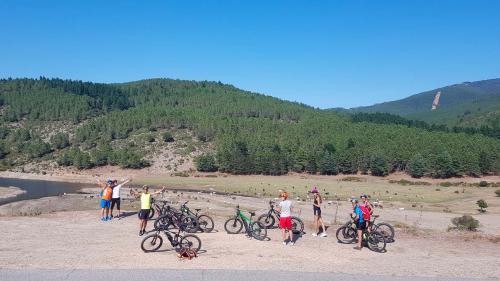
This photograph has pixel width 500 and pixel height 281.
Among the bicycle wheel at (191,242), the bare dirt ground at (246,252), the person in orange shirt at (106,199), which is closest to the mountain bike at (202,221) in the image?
the bare dirt ground at (246,252)

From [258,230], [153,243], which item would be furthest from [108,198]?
[258,230]

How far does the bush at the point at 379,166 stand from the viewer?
4535 inches

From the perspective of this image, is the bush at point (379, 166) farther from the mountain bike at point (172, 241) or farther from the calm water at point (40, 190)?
the mountain bike at point (172, 241)

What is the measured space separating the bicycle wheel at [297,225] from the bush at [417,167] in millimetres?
97365

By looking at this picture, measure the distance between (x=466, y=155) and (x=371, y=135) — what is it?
145 ft

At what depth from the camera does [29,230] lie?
72.2 ft

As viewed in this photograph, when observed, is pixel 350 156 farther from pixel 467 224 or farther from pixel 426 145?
pixel 467 224

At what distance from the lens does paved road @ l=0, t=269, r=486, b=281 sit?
557 inches

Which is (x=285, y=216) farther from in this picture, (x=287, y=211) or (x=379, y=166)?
(x=379, y=166)

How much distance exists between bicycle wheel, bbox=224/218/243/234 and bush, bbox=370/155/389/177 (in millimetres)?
98606

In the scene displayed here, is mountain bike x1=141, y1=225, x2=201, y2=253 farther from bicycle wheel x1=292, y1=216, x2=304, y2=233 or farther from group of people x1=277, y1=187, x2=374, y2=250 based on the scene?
bicycle wheel x1=292, y1=216, x2=304, y2=233

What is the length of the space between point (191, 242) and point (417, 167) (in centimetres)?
10404

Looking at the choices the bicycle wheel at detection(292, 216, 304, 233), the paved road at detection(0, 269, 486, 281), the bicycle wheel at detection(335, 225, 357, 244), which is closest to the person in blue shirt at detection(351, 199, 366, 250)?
the bicycle wheel at detection(335, 225, 357, 244)

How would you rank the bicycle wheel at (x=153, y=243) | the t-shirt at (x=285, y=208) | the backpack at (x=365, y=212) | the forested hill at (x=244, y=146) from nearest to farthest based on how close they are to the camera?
the bicycle wheel at (x=153, y=243)
the backpack at (x=365, y=212)
the t-shirt at (x=285, y=208)
the forested hill at (x=244, y=146)
